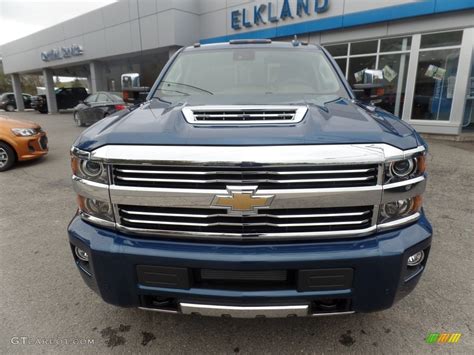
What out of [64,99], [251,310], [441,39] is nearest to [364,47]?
[441,39]

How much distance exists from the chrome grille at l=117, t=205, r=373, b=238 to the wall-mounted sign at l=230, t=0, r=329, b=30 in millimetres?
12367

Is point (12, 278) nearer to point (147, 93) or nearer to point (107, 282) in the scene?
point (107, 282)

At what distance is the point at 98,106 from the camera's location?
1345cm

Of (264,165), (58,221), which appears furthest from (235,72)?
(58,221)

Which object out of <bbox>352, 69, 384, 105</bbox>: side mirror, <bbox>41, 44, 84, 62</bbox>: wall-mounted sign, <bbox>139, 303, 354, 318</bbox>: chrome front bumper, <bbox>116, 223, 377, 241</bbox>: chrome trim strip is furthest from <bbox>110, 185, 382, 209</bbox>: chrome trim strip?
<bbox>41, 44, 84, 62</bbox>: wall-mounted sign

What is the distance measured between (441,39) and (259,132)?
11028mm

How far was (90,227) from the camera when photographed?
1.87m

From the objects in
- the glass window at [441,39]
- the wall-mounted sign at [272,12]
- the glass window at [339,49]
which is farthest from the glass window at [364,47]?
the wall-mounted sign at [272,12]

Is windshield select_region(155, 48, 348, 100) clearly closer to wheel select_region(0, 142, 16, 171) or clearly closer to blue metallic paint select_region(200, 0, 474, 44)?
wheel select_region(0, 142, 16, 171)

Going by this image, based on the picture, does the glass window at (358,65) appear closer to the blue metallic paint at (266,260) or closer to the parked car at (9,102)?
the blue metallic paint at (266,260)

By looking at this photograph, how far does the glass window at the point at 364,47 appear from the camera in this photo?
1136cm

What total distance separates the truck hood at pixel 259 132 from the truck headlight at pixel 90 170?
87mm

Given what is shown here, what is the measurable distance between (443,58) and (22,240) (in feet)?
38.4

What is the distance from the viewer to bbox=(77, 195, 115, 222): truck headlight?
1.79 meters
